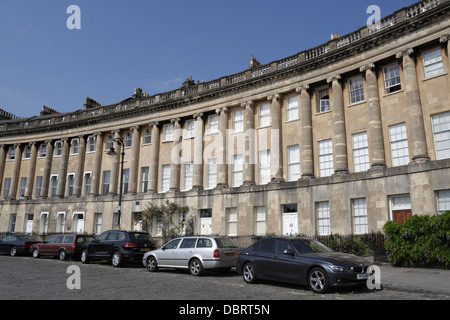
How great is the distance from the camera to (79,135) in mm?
35656

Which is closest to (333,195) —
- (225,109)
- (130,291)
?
(225,109)

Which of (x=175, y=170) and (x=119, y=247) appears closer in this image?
(x=119, y=247)

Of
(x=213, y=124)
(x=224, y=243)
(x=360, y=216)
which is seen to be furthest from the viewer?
(x=213, y=124)

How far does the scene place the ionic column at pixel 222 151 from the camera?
2676 centimetres

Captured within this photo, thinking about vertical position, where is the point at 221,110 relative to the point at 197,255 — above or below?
above

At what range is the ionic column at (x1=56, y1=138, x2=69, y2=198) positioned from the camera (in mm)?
35312

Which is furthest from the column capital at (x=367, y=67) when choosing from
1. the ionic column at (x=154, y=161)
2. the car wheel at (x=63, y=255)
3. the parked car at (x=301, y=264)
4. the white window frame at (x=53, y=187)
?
the white window frame at (x=53, y=187)

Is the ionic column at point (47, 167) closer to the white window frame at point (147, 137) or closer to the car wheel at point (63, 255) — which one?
the white window frame at point (147, 137)

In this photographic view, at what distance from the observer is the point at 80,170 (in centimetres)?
3466

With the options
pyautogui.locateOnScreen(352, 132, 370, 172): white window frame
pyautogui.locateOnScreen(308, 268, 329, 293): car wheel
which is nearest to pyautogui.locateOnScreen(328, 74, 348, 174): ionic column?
pyautogui.locateOnScreen(352, 132, 370, 172): white window frame

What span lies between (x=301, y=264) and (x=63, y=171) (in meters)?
31.4

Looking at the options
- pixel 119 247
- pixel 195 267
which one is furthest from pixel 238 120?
pixel 195 267

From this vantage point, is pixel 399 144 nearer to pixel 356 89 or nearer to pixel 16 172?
pixel 356 89
